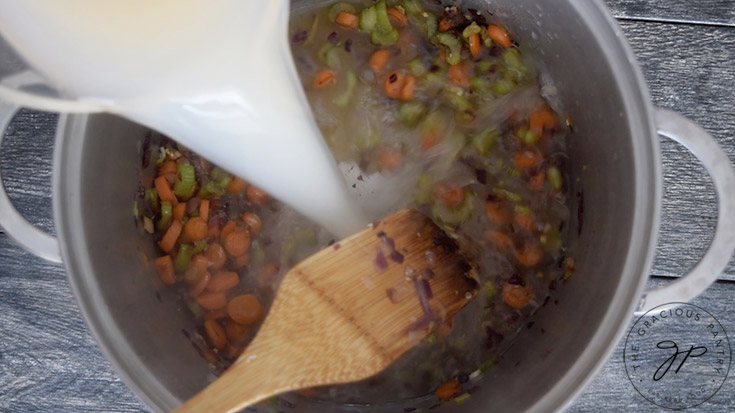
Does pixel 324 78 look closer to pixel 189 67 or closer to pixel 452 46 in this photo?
pixel 452 46

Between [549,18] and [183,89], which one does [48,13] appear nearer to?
[183,89]

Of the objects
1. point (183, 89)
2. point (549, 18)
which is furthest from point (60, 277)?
point (549, 18)

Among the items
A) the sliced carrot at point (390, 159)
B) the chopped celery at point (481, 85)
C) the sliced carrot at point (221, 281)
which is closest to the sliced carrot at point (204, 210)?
the sliced carrot at point (221, 281)

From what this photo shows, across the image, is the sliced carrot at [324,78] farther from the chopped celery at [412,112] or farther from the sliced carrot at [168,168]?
the sliced carrot at [168,168]

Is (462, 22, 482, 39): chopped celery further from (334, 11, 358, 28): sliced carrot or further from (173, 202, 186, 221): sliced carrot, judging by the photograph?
(173, 202, 186, 221): sliced carrot

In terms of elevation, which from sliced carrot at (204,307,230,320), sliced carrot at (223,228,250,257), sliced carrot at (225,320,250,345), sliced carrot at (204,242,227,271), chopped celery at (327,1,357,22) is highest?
chopped celery at (327,1,357,22)

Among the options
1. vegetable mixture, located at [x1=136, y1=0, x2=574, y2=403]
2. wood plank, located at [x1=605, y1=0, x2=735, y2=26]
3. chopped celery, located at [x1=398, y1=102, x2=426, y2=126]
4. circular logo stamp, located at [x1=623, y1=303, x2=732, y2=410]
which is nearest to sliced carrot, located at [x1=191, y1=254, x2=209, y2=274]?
vegetable mixture, located at [x1=136, y1=0, x2=574, y2=403]

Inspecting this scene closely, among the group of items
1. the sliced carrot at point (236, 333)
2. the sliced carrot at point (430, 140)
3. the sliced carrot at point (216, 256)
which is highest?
the sliced carrot at point (430, 140)
